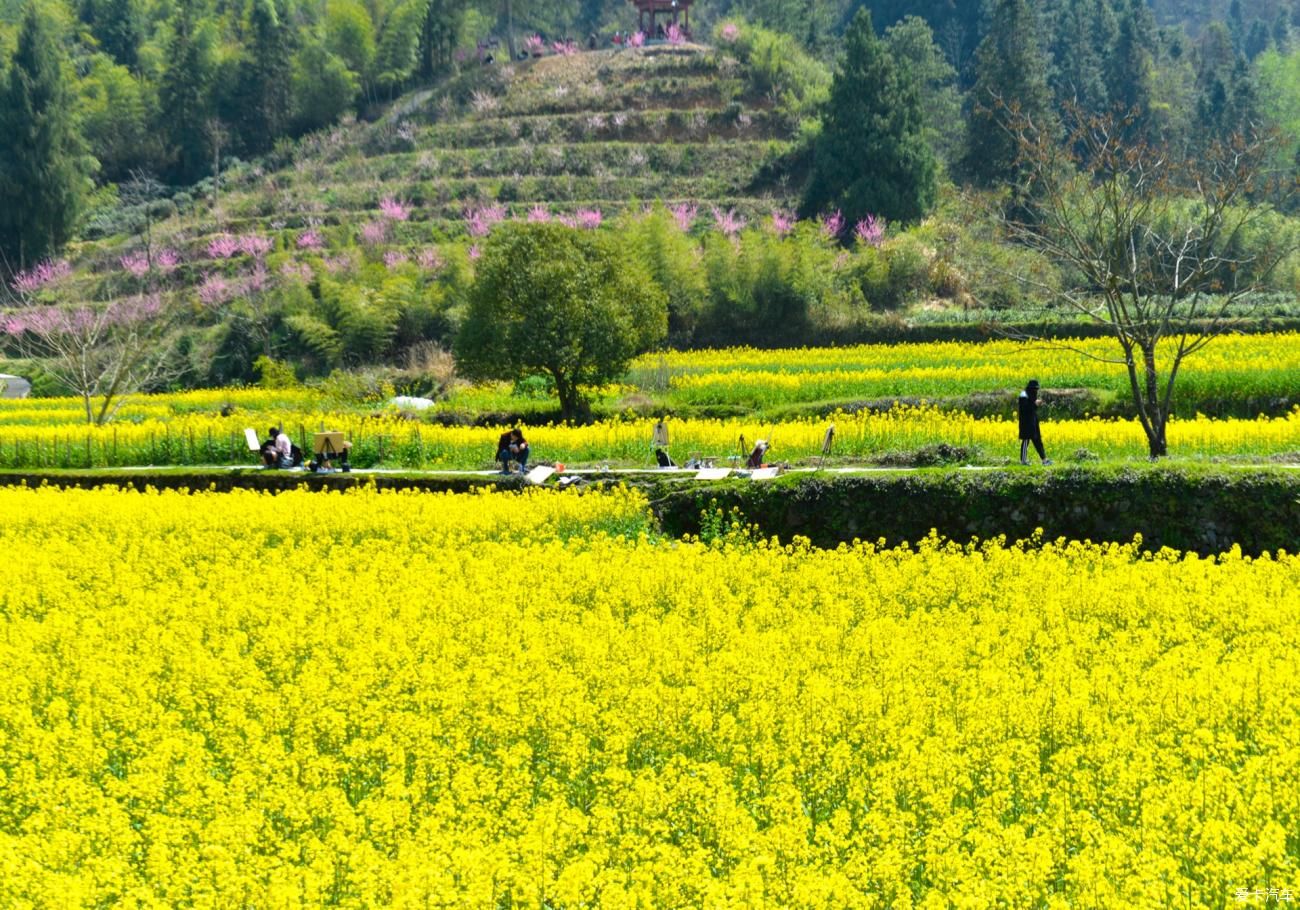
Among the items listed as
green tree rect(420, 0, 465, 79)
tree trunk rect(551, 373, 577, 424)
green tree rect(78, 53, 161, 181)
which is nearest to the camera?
tree trunk rect(551, 373, 577, 424)

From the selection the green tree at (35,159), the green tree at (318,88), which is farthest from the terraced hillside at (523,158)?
the green tree at (318,88)

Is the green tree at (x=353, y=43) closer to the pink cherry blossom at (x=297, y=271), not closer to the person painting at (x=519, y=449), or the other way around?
the pink cherry blossom at (x=297, y=271)

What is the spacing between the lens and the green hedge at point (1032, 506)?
17062 mm

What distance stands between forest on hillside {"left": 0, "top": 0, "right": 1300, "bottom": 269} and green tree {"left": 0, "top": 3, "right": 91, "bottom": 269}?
9 centimetres

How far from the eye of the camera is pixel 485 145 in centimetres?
7488

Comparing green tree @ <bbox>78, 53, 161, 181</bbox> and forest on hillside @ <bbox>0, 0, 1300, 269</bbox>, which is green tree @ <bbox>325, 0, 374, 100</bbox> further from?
green tree @ <bbox>78, 53, 161, 181</bbox>

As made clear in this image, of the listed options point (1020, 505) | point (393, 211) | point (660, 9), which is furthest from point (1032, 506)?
point (660, 9)

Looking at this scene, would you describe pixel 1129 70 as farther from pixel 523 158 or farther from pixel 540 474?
pixel 540 474

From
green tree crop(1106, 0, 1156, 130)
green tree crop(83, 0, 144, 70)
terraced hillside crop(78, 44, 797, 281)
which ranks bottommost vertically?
terraced hillside crop(78, 44, 797, 281)

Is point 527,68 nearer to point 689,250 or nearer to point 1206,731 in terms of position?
point 689,250

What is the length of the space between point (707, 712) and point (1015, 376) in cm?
2347

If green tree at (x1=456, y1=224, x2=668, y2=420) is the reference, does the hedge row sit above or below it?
below

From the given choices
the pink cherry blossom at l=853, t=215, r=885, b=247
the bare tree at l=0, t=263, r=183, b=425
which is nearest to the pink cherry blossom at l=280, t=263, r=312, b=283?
the bare tree at l=0, t=263, r=183, b=425

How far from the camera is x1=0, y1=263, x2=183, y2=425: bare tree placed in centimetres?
3612
